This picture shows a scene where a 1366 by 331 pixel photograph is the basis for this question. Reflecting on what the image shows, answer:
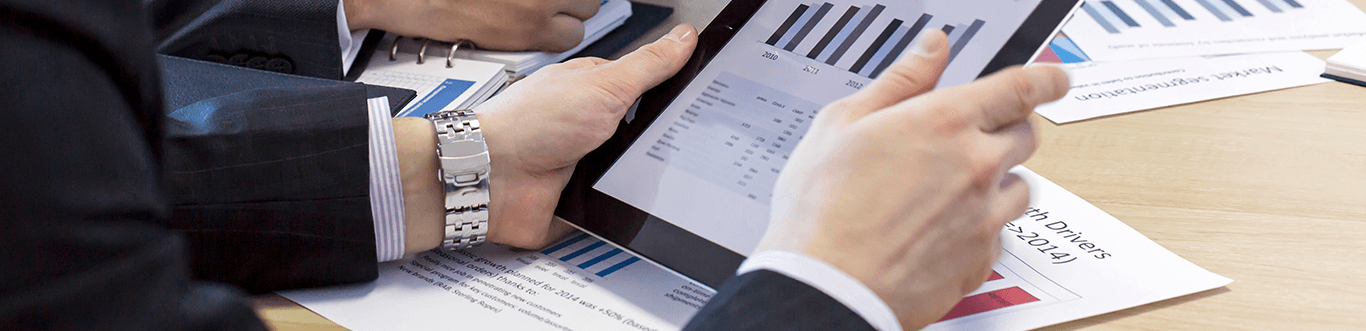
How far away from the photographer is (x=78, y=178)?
0.26 meters

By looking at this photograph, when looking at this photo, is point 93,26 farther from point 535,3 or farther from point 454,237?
point 535,3

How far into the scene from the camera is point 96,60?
0.87 ft

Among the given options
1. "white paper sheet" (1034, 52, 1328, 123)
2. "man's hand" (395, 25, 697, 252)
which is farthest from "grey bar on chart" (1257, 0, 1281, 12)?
"man's hand" (395, 25, 697, 252)

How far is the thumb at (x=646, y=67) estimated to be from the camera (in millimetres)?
609

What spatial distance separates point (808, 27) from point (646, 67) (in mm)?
119

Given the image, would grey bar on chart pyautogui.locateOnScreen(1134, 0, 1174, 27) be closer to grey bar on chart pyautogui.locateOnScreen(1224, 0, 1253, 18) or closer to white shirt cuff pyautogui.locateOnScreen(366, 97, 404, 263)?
grey bar on chart pyautogui.locateOnScreen(1224, 0, 1253, 18)

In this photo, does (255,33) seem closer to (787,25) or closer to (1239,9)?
(787,25)

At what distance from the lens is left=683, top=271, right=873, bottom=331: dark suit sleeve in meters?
0.38

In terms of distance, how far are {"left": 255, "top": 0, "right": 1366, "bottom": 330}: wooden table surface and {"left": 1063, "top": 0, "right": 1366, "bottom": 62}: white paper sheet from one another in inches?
4.1

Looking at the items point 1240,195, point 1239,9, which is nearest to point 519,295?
point 1240,195

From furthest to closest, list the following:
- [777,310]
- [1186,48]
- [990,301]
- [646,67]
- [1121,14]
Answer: [1121,14] → [1186,48] → [646,67] → [990,301] → [777,310]

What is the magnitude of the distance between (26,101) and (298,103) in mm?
308

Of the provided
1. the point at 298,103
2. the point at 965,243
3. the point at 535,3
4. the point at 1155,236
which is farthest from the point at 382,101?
the point at 1155,236

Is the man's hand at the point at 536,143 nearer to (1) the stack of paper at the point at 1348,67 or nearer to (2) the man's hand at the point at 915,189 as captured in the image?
(2) the man's hand at the point at 915,189
